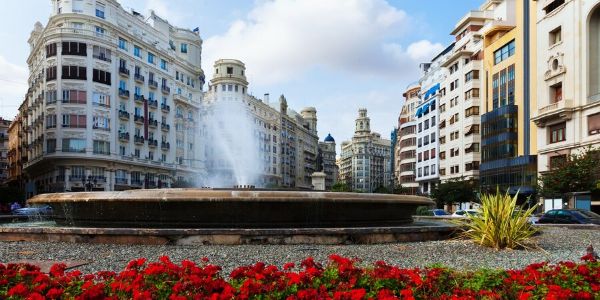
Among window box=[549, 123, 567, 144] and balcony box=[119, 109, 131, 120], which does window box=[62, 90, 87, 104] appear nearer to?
balcony box=[119, 109, 131, 120]

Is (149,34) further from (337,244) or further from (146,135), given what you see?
(337,244)

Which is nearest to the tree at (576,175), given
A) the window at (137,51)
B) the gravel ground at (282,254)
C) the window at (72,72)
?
the gravel ground at (282,254)

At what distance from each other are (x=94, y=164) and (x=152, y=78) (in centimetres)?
1690

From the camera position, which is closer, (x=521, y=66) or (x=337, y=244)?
(x=337, y=244)

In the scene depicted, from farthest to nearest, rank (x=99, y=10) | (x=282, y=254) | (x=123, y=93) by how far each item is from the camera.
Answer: (x=123, y=93) < (x=99, y=10) < (x=282, y=254)

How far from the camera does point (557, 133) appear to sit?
48531 mm

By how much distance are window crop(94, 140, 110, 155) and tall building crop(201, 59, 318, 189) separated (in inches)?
926

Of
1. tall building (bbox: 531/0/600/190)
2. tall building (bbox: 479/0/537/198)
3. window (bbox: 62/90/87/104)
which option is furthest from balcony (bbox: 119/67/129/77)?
tall building (bbox: 531/0/600/190)

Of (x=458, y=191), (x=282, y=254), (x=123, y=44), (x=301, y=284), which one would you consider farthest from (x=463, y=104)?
(x=301, y=284)

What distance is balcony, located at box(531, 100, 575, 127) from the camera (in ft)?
150

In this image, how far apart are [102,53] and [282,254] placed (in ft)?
187

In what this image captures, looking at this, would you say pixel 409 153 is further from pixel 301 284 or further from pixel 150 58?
pixel 301 284

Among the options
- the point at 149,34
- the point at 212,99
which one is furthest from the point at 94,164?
the point at 212,99

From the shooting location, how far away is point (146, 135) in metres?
66.3
